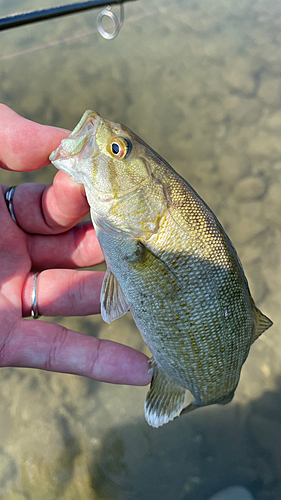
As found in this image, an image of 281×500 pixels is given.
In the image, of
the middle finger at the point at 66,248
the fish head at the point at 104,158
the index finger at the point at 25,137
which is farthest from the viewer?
the middle finger at the point at 66,248

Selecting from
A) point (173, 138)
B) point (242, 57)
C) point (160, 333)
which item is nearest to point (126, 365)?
point (160, 333)

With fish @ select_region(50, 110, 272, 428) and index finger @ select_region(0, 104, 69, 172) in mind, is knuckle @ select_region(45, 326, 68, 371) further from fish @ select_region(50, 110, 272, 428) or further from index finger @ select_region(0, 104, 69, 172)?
index finger @ select_region(0, 104, 69, 172)

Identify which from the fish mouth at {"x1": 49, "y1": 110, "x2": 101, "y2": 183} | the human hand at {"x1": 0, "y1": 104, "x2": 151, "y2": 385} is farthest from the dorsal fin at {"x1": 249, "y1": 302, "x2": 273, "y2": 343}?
the fish mouth at {"x1": 49, "y1": 110, "x2": 101, "y2": 183}

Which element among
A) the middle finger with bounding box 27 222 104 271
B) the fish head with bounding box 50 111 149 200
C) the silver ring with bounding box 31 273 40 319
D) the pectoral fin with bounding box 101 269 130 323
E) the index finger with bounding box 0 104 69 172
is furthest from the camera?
the middle finger with bounding box 27 222 104 271

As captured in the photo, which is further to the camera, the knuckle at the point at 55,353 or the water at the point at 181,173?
the water at the point at 181,173

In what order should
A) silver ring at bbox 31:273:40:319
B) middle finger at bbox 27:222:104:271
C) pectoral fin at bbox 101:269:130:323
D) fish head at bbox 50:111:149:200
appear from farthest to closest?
middle finger at bbox 27:222:104:271, silver ring at bbox 31:273:40:319, pectoral fin at bbox 101:269:130:323, fish head at bbox 50:111:149:200

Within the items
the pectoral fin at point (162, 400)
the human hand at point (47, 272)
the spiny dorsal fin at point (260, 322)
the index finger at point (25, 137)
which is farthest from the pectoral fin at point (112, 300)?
the index finger at point (25, 137)

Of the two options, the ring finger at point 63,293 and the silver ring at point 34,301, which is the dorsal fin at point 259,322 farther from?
the silver ring at point 34,301
